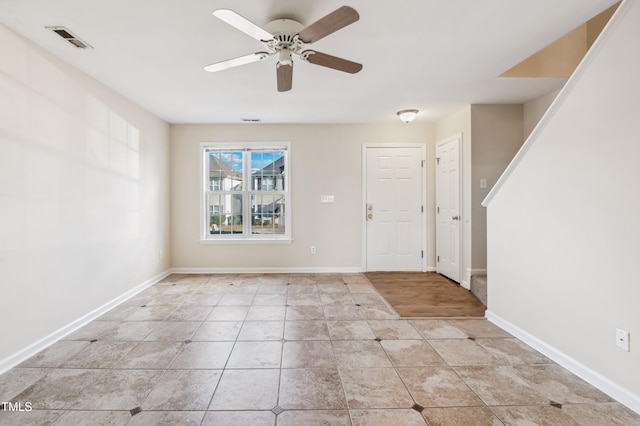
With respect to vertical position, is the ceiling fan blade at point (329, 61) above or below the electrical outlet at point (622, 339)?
above

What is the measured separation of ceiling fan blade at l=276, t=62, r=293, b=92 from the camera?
7.37 feet

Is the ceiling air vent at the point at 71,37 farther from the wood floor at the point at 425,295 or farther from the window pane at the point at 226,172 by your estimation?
the wood floor at the point at 425,295

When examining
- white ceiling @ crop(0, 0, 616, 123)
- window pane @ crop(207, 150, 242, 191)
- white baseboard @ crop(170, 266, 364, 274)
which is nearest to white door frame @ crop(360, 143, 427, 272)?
white baseboard @ crop(170, 266, 364, 274)

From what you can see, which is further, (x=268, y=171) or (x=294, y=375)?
(x=268, y=171)

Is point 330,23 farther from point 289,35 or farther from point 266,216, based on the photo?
point 266,216

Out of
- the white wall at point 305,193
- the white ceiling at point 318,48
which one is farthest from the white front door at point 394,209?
the white ceiling at point 318,48

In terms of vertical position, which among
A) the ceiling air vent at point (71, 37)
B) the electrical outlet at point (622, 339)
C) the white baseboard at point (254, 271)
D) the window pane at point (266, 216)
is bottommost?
the white baseboard at point (254, 271)

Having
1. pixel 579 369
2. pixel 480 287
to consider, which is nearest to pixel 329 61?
pixel 579 369

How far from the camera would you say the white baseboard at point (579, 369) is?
171cm

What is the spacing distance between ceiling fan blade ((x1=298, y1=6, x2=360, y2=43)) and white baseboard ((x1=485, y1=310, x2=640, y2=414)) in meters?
2.65

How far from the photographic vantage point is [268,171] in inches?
197

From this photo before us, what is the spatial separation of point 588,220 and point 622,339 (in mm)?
725

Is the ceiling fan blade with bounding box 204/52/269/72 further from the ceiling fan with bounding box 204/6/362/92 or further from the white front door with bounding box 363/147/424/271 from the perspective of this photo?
the white front door with bounding box 363/147/424/271

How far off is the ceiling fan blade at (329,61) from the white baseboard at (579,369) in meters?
2.61
